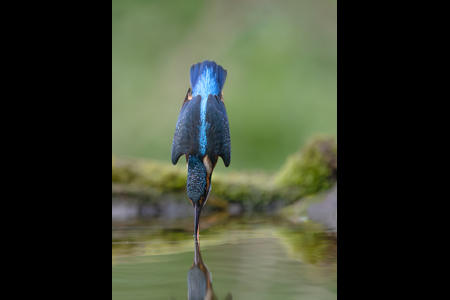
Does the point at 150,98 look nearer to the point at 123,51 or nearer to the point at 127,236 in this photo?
the point at 123,51

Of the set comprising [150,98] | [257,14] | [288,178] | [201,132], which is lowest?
[288,178]

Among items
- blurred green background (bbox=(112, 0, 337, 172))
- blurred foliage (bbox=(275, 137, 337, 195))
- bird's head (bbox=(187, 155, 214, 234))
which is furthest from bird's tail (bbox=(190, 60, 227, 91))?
blurred foliage (bbox=(275, 137, 337, 195))

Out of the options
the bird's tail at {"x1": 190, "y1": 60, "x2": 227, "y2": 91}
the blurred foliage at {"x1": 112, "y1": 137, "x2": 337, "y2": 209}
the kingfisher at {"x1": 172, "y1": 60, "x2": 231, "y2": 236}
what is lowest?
the blurred foliage at {"x1": 112, "y1": 137, "x2": 337, "y2": 209}

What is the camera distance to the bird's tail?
4.38 meters

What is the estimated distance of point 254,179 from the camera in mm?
5828

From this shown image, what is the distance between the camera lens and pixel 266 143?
5797 mm

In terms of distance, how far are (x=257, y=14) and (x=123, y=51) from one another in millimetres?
1729

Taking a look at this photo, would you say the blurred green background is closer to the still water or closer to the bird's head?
the bird's head

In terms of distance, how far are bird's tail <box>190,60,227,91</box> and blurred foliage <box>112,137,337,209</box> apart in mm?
1746

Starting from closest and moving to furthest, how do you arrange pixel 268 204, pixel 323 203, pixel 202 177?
pixel 202 177 < pixel 323 203 < pixel 268 204

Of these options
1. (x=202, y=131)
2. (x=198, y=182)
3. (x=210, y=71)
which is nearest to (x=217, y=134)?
(x=202, y=131)

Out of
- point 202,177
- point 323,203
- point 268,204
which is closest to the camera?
point 202,177

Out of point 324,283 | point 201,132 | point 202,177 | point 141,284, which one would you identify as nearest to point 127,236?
point 202,177

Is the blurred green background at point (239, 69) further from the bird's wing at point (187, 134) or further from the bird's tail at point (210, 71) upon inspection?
the bird's wing at point (187, 134)
